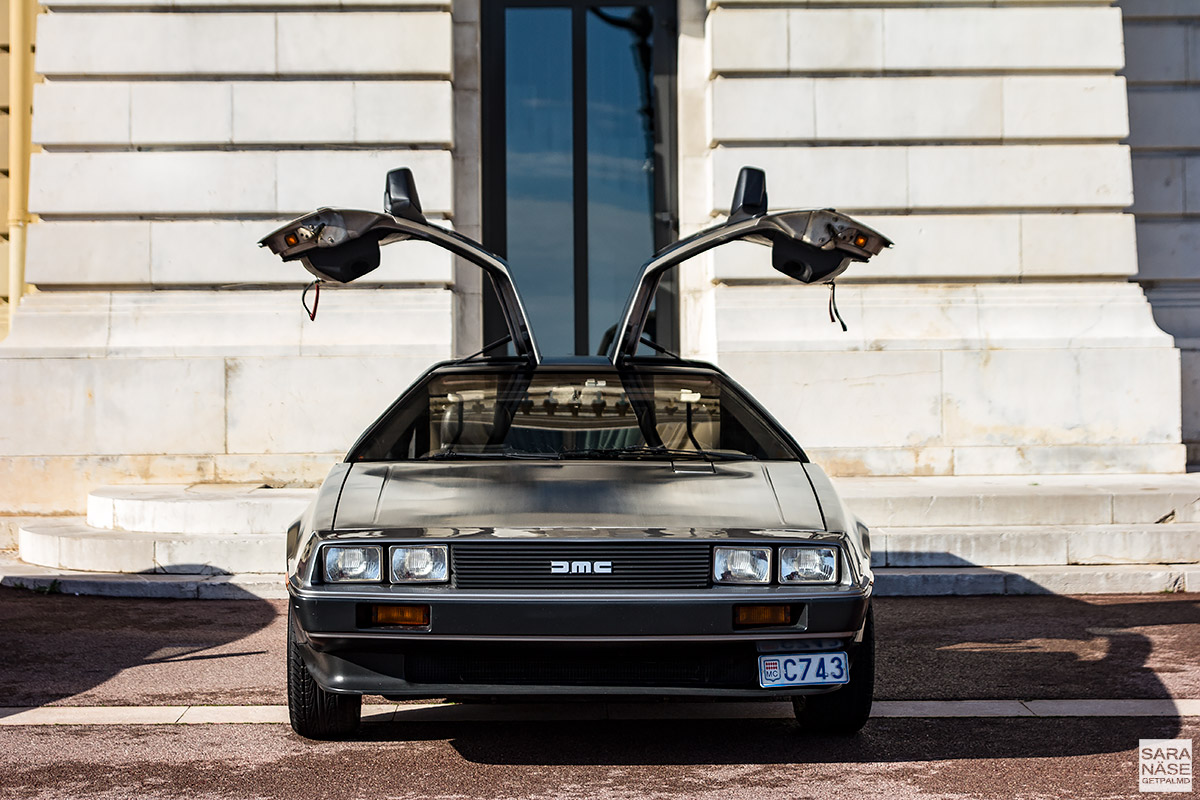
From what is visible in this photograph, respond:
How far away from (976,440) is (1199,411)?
2653 mm

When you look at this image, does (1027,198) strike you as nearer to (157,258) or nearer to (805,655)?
(157,258)

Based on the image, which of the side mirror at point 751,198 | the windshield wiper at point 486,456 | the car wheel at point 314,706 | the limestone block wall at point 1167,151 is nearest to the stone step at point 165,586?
the windshield wiper at point 486,456

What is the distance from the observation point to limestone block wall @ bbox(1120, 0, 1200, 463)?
1270 cm

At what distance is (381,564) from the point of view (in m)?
4.12

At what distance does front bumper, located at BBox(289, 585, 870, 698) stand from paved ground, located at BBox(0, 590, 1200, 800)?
333 millimetres

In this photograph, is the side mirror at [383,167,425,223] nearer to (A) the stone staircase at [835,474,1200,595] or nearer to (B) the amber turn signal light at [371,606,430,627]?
(B) the amber turn signal light at [371,606,430,627]

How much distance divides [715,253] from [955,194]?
2193 millimetres

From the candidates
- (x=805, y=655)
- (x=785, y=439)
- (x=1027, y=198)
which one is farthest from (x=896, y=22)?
(x=805, y=655)

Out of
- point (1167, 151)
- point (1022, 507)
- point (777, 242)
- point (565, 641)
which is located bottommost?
point (565, 641)

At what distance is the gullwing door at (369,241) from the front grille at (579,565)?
204cm

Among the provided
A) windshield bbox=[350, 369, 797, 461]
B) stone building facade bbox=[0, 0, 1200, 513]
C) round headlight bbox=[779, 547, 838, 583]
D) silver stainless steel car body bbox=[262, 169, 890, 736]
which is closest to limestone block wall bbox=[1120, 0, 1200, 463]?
stone building facade bbox=[0, 0, 1200, 513]

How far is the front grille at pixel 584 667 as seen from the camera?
13.4 feet

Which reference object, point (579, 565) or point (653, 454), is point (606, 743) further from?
point (653, 454)

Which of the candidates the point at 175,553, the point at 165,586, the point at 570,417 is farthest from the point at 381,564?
the point at 175,553
